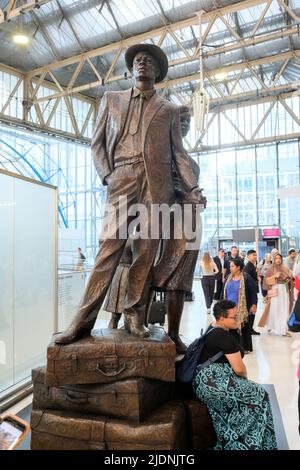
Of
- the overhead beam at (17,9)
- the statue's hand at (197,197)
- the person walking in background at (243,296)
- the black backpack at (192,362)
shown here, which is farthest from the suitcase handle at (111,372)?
the overhead beam at (17,9)

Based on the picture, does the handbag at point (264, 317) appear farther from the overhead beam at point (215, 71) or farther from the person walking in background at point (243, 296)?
the overhead beam at point (215, 71)

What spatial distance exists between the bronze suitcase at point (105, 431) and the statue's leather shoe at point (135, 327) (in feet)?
1.45

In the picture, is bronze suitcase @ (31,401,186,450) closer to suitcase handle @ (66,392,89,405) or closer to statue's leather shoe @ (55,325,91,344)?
suitcase handle @ (66,392,89,405)

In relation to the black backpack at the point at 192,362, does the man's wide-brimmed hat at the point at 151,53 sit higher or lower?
higher

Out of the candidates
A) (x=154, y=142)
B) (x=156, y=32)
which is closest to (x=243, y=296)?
(x=154, y=142)

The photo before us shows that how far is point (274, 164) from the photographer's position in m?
15.8

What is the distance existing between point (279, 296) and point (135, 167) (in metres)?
4.91

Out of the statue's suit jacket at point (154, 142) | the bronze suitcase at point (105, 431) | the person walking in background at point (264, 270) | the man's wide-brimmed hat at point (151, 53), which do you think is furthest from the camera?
the person walking in background at point (264, 270)

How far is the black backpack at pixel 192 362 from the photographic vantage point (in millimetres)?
2381

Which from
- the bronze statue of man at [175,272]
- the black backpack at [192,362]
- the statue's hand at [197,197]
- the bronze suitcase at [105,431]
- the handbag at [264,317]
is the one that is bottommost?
the handbag at [264,317]

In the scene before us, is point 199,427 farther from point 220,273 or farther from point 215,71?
point 215,71

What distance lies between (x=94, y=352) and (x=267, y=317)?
5199mm

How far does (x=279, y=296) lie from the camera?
6.66 meters

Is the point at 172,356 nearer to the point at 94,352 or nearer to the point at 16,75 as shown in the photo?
the point at 94,352
